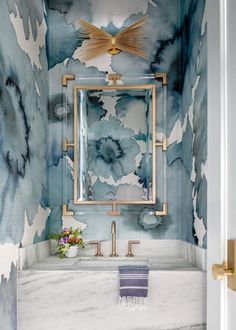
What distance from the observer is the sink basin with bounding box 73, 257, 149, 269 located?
2.42 meters

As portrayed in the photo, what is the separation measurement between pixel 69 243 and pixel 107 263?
312 millimetres

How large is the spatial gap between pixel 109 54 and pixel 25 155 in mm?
1023

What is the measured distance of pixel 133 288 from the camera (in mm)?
2164

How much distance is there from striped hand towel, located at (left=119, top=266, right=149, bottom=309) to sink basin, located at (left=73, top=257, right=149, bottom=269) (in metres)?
0.19

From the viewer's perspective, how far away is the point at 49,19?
9.76 feet

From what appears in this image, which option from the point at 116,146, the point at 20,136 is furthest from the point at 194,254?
the point at 20,136

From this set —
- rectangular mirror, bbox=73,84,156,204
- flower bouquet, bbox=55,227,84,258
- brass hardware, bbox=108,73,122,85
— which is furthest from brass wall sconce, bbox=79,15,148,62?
flower bouquet, bbox=55,227,84,258

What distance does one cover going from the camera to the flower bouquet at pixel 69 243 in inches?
106

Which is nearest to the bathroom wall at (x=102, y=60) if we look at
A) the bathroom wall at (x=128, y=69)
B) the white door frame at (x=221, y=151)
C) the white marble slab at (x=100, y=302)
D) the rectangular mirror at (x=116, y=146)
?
the bathroom wall at (x=128, y=69)

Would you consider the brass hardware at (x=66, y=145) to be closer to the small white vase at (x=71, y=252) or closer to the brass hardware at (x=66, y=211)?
the brass hardware at (x=66, y=211)

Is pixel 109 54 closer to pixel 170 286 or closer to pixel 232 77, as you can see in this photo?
pixel 170 286

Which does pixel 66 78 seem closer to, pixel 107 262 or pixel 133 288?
pixel 107 262

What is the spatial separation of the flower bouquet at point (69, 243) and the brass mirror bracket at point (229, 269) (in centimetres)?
157

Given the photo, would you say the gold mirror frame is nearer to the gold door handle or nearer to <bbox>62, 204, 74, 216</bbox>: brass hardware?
<bbox>62, 204, 74, 216</bbox>: brass hardware
